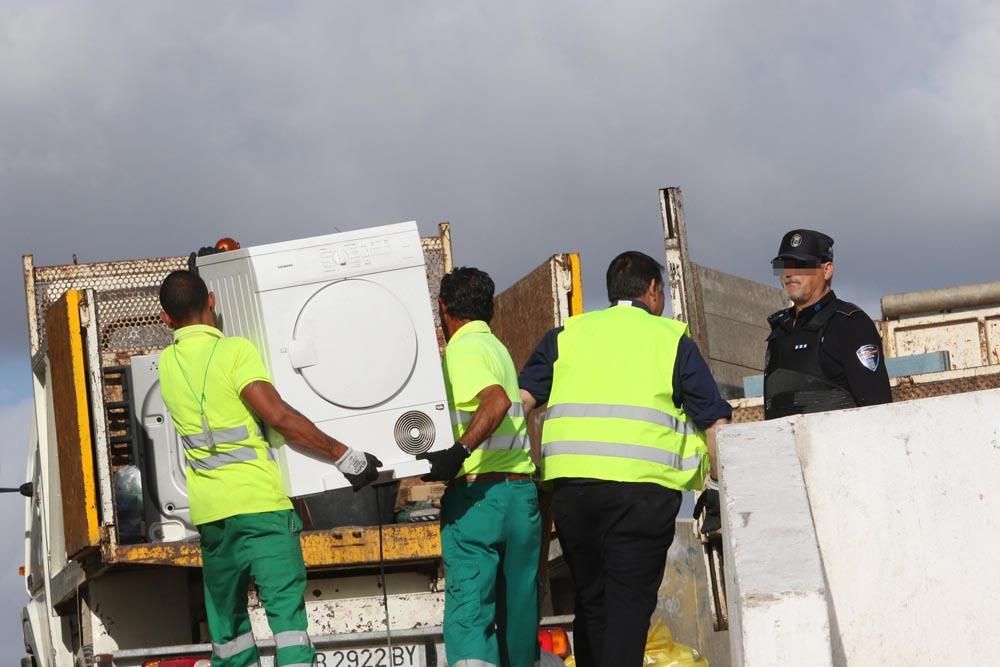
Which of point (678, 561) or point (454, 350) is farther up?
point (454, 350)

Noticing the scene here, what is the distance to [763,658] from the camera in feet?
15.5

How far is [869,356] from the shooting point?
6270 mm

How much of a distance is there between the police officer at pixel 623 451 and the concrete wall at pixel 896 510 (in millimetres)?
424

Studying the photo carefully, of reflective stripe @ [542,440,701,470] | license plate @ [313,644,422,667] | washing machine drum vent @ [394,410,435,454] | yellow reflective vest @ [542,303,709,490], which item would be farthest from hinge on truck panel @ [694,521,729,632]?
washing machine drum vent @ [394,410,435,454]

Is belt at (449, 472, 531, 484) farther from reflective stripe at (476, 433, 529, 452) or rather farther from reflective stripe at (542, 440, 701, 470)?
reflective stripe at (542, 440, 701, 470)

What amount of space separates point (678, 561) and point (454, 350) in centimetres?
631

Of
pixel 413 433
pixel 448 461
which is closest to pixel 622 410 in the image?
pixel 448 461

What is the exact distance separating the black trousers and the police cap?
1.06 meters

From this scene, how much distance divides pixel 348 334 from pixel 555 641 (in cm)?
201

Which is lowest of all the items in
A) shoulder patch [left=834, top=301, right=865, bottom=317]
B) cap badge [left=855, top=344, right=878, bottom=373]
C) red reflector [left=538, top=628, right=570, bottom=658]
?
red reflector [left=538, top=628, right=570, bottom=658]

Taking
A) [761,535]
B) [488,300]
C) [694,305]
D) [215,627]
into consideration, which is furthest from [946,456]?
[694,305]

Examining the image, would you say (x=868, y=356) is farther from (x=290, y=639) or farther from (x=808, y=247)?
(x=290, y=639)

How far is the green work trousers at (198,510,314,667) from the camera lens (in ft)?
19.1

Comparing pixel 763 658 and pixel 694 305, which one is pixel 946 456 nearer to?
pixel 763 658
